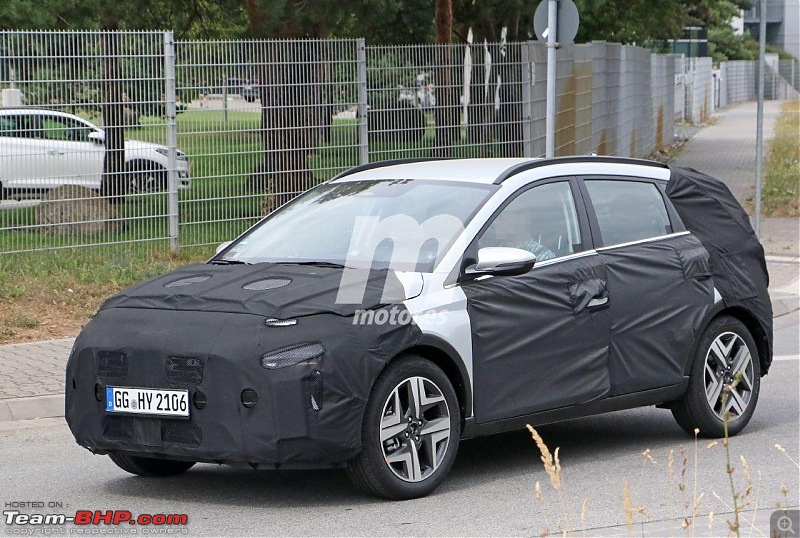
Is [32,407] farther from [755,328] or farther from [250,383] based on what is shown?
[755,328]

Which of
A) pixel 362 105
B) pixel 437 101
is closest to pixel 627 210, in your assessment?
pixel 362 105

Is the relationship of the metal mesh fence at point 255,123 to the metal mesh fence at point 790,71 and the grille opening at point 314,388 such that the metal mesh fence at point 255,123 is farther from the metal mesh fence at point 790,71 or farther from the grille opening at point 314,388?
the metal mesh fence at point 790,71

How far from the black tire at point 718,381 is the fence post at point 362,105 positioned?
8.16 m

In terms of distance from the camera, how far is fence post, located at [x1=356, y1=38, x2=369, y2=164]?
15805 mm

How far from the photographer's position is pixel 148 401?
6199 millimetres

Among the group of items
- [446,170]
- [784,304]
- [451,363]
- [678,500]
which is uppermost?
[446,170]

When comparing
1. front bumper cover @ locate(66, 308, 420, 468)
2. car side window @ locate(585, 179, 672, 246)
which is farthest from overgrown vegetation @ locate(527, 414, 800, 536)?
car side window @ locate(585, 179, 672, 246)

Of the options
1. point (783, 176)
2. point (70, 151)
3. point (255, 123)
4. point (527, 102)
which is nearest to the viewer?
point (70, 151)

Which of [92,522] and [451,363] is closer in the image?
[92,522]

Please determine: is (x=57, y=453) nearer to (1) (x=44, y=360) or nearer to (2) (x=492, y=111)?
(1) (x=44, y=360)

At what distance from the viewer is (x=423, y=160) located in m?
8.27

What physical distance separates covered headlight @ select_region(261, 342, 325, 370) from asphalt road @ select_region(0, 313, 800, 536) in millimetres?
722

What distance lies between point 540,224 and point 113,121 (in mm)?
7406

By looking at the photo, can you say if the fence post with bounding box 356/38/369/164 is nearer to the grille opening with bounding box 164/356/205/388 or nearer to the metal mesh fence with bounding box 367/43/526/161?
the metal mesh fence with bounding box 367/43/526/161
